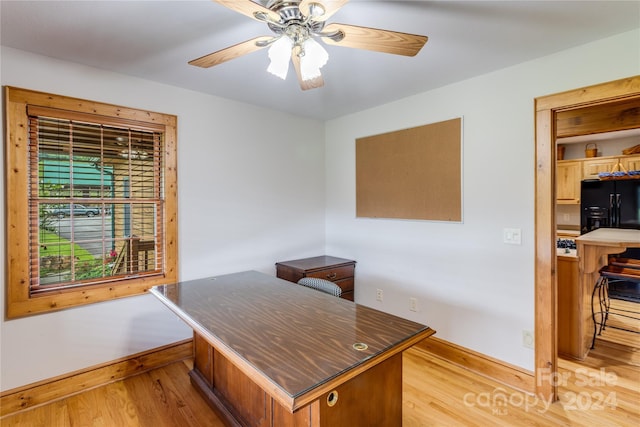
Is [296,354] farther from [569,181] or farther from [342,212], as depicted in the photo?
[569,181]

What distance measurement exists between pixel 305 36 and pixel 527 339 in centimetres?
250

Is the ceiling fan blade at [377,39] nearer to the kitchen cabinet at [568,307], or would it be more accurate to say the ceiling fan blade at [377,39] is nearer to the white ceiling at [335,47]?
the white ceiling at [335,47]

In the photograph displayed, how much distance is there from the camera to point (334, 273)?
10.8ft

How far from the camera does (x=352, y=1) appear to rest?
1.54 m

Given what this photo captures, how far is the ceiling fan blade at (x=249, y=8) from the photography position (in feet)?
3.76

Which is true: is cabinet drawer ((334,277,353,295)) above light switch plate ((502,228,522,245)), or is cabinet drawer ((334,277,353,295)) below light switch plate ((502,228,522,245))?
below

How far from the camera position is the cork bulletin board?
8.76 feet

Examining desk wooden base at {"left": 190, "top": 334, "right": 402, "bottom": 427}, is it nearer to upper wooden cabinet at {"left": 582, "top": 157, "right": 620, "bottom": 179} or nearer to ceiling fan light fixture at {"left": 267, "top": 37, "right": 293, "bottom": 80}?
ceiling fan light fixture at {"left": 267, "top": 37, "right": 293, "bottom": 80}

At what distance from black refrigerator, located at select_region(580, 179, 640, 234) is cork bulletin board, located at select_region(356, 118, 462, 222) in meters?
3.65

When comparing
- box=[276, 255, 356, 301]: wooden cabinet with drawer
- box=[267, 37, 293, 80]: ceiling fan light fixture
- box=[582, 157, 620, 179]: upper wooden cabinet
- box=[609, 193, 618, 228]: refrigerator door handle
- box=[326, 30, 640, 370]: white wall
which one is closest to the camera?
box=[267, 37, 293, 80]: ceiling fan light fixture

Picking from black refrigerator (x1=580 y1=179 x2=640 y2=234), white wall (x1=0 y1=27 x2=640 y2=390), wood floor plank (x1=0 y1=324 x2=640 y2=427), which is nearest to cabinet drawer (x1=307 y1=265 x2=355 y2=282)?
white wall (x1=0 y1=27 x2=640 y2=390)

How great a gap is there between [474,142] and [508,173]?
0.37m

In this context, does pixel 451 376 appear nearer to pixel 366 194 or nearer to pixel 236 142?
pixel 366 194

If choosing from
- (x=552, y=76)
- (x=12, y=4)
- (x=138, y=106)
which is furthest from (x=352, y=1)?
(x=138, y=106)
